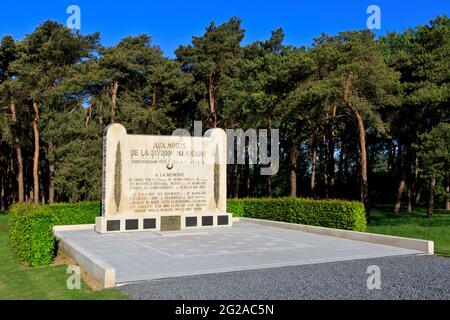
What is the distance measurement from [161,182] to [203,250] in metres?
7.75

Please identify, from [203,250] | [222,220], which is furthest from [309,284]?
[222,220]

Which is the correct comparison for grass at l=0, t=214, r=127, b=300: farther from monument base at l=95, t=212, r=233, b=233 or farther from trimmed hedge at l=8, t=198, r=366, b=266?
monument base at l=95, t=212, r=233, b=233

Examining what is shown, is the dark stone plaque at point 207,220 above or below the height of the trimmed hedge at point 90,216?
below

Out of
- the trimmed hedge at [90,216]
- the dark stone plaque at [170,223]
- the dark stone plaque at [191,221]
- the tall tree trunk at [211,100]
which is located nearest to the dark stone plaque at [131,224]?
the dark stone plaque at [170,223]

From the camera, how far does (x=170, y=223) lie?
69.8ft

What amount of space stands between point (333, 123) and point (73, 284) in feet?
107

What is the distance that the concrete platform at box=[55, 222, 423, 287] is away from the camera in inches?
461

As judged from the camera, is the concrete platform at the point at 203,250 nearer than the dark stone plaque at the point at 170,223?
Yes

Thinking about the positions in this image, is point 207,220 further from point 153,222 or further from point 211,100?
point 211,100

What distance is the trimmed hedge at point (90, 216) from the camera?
13.2 metres

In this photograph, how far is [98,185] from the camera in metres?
33.6

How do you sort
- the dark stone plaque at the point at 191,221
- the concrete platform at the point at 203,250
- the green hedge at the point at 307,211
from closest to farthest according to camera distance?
the concrete platform at the point at 203,250 → the green hedge at the point at 307,211 → the dark stone plaque at the point at 191,221

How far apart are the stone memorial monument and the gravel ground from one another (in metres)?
10.9

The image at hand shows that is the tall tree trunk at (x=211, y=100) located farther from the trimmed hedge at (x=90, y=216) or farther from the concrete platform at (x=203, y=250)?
the concrete platform at (x=203, y=250)
